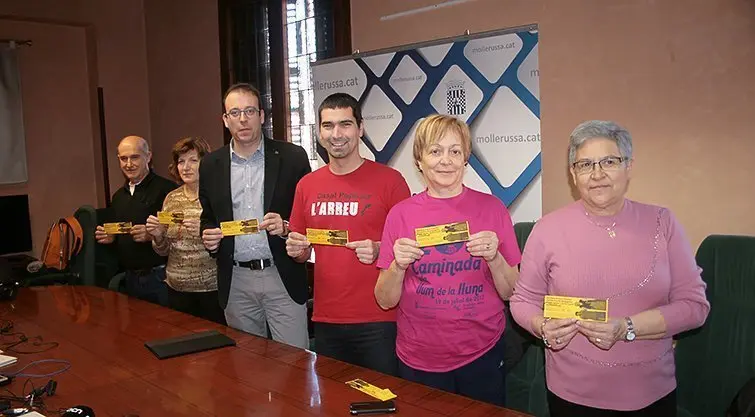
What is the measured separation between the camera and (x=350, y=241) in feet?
8.14

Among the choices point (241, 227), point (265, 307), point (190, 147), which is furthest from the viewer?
point (190, 147)

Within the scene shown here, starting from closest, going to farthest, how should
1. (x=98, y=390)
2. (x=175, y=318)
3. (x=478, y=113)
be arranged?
1. (x=98, y=390)
2. (x=175, y=318)
3. (x=478, y=113)

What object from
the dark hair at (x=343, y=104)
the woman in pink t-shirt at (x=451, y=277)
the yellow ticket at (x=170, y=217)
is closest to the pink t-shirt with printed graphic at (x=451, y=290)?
the woman in pink t-shirt at (x=451, y=277)

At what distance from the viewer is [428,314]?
2.08 m

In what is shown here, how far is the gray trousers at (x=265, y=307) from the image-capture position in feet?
9.48

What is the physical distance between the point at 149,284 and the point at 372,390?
2383mm

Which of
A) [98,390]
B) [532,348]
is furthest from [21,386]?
[532,348]

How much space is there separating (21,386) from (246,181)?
4.15ft

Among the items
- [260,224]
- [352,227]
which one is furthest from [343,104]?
[260,224]

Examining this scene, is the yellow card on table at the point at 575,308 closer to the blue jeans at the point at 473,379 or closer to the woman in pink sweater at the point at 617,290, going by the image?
the woman in pink sweater at the point at 617,290

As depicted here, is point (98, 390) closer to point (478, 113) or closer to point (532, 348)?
point (532, 348)

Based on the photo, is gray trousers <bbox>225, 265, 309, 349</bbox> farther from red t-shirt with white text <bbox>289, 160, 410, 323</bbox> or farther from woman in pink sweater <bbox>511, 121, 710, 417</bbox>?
woman in pink sweater <bbox>511, 121, 710, 417</bbox>

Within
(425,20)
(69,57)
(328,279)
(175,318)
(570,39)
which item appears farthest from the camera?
(69,57)

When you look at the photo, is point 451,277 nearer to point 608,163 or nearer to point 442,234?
point 442,234
